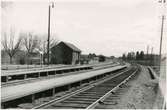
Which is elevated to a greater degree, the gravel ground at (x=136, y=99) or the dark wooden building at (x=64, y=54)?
the dark wooden building at (x=64, y=54)

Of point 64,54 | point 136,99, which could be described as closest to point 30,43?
point 64,54

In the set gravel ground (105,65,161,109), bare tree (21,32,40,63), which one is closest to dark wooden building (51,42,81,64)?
bare tree (21,32,40,63)

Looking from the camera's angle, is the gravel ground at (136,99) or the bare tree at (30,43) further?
the bare tree at (30,43)

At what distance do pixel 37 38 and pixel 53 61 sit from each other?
15332 millimetres

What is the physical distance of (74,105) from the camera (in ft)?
29.5

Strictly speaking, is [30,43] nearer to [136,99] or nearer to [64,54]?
[64,54]

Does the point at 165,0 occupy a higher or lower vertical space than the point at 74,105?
higher

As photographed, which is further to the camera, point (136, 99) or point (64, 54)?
point (64, 54)

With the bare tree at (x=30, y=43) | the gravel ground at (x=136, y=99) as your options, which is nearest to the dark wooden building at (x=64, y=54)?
the bare tree at (x=30, y=43)

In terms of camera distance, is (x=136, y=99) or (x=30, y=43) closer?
(x=136, y=99)

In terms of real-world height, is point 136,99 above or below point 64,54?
below

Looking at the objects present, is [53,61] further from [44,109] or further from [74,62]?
[44,109]

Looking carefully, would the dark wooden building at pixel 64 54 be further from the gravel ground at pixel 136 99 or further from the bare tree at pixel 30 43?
the gravel ground at pixel 136 99

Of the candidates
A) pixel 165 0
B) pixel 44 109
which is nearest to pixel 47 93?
pixel 44 109
